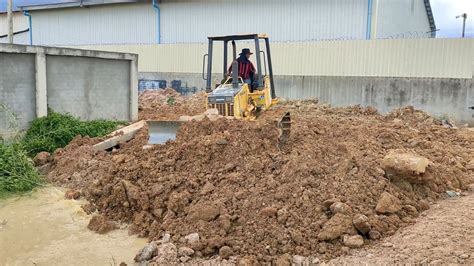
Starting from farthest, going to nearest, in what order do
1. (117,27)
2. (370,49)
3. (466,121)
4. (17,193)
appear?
(117,27), (370,49), (466,121), (17,193)

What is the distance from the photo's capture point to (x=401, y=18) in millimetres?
22094

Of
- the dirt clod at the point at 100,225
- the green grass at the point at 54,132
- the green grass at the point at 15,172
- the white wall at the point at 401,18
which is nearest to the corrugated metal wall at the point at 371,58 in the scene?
the white wall at the point at 401,18

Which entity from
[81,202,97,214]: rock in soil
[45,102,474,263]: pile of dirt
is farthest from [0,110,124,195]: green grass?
[81,202,97,214]: rock in soil

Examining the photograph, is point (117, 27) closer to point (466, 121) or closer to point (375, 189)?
point (466, 121)

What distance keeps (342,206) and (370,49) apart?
1212cm

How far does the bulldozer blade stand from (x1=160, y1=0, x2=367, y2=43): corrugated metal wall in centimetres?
1294

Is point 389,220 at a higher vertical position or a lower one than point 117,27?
lower

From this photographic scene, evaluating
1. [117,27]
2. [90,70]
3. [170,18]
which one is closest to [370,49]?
[90,70]

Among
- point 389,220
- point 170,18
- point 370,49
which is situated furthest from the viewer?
point 170,18

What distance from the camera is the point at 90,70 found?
37.2 ft

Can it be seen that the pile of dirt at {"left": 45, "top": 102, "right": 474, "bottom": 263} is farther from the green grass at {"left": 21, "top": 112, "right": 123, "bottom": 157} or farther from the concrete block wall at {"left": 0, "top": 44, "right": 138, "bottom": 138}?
the concrete block wall at {"left": 0, "top": 44, "right": 138, "bottom": 138}

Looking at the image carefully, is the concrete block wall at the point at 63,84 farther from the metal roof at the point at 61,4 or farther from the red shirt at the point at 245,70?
the metal roof at the point at 61,4

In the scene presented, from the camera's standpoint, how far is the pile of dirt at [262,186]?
5.12 meters

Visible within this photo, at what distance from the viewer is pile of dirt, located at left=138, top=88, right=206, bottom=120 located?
613 inches
